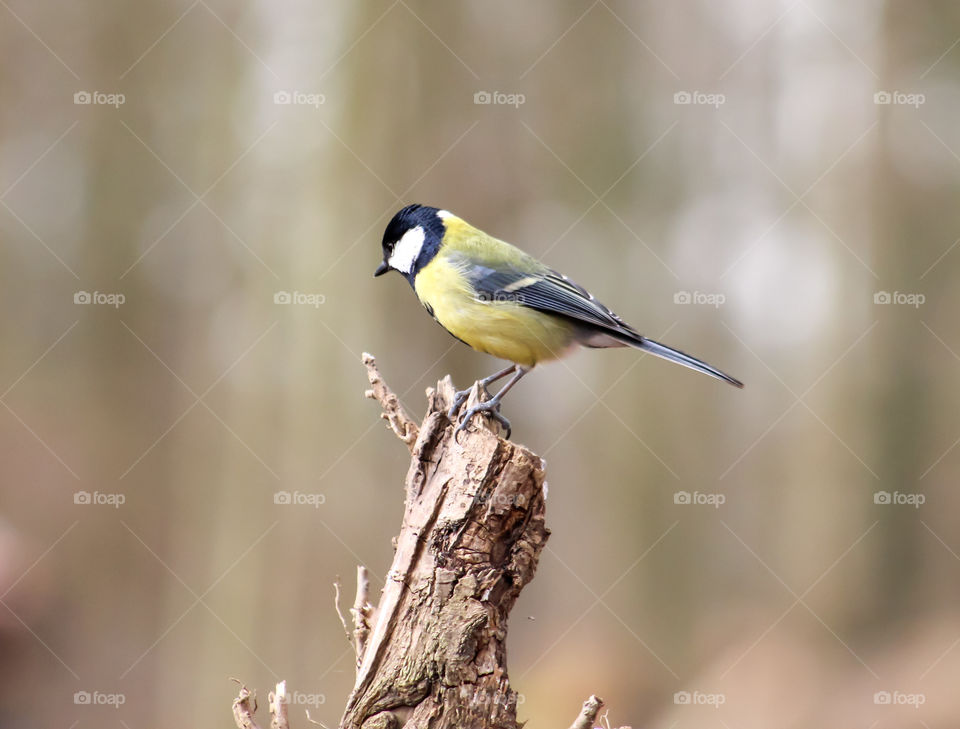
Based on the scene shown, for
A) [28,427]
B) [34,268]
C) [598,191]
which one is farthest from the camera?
[28,427]

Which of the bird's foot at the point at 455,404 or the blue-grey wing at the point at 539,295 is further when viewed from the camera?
the blue-grey wing at the point at 539,295

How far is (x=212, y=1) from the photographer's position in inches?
257

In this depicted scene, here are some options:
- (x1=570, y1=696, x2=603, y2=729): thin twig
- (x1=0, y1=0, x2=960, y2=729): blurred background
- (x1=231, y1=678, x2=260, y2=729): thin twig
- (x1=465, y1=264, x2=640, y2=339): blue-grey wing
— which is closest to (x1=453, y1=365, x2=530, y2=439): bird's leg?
(x1=465, y1=264, x2=640, y2=339): blue-grey wing

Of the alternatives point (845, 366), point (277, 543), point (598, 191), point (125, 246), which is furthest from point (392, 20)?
point (845, 366)

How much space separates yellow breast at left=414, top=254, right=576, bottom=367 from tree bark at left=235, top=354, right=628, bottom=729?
0.97 metres

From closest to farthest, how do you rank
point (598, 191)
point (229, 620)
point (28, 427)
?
point (229, 620)
point (598, 191)
point (28, 427)

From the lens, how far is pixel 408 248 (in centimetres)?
398

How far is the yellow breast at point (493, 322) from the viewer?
3.59m

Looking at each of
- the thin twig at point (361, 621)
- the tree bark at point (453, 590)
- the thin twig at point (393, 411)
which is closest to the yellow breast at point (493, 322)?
the thin twig at point (393, 411)

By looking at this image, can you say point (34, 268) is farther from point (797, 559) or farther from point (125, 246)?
point (797, 559)

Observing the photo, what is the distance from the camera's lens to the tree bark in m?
2.34

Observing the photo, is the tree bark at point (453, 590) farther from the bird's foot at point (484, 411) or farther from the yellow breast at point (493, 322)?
the yellow breast at point (493, 322)

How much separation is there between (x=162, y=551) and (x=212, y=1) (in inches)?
184

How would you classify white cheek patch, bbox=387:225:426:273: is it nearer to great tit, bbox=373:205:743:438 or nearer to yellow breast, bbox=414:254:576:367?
great tit, bbox=373:205:743:438
